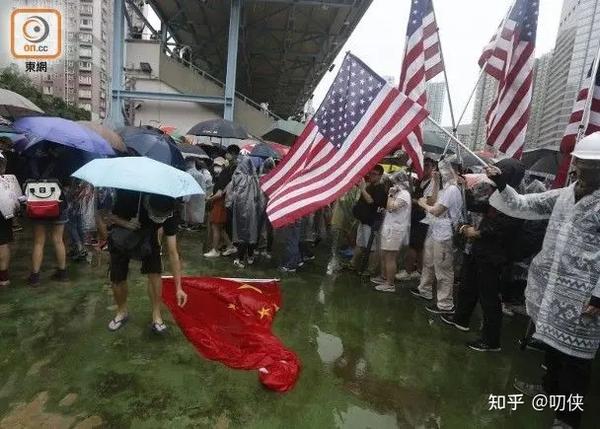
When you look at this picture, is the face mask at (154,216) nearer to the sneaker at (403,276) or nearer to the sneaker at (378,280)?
the sneaker at (378,280)

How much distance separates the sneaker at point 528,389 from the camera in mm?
3223

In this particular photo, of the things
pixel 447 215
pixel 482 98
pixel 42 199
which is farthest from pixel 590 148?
pixel 482 98

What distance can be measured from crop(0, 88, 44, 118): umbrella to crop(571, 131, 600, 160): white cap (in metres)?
6.84

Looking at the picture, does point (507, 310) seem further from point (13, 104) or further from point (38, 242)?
point (13, 104)

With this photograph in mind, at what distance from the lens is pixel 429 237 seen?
4.82 metres

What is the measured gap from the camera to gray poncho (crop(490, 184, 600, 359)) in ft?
8.37

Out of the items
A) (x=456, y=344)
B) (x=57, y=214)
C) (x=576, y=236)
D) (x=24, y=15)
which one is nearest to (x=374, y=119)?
(x=576, y=236)

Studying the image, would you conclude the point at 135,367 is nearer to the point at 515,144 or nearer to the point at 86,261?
the point at 86,261

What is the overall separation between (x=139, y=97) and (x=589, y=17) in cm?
1305

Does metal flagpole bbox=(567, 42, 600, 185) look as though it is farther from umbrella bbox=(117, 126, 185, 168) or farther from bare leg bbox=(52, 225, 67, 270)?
bare leg bbox=(52, 225, 67, 270)

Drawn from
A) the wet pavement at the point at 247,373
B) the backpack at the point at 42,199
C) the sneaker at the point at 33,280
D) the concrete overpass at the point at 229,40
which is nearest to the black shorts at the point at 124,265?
the wet pavement at the point at 247,373

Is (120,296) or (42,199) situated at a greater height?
(42,199)

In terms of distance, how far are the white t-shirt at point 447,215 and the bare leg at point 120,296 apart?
3.21 m

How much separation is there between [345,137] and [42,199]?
10.6 feet
